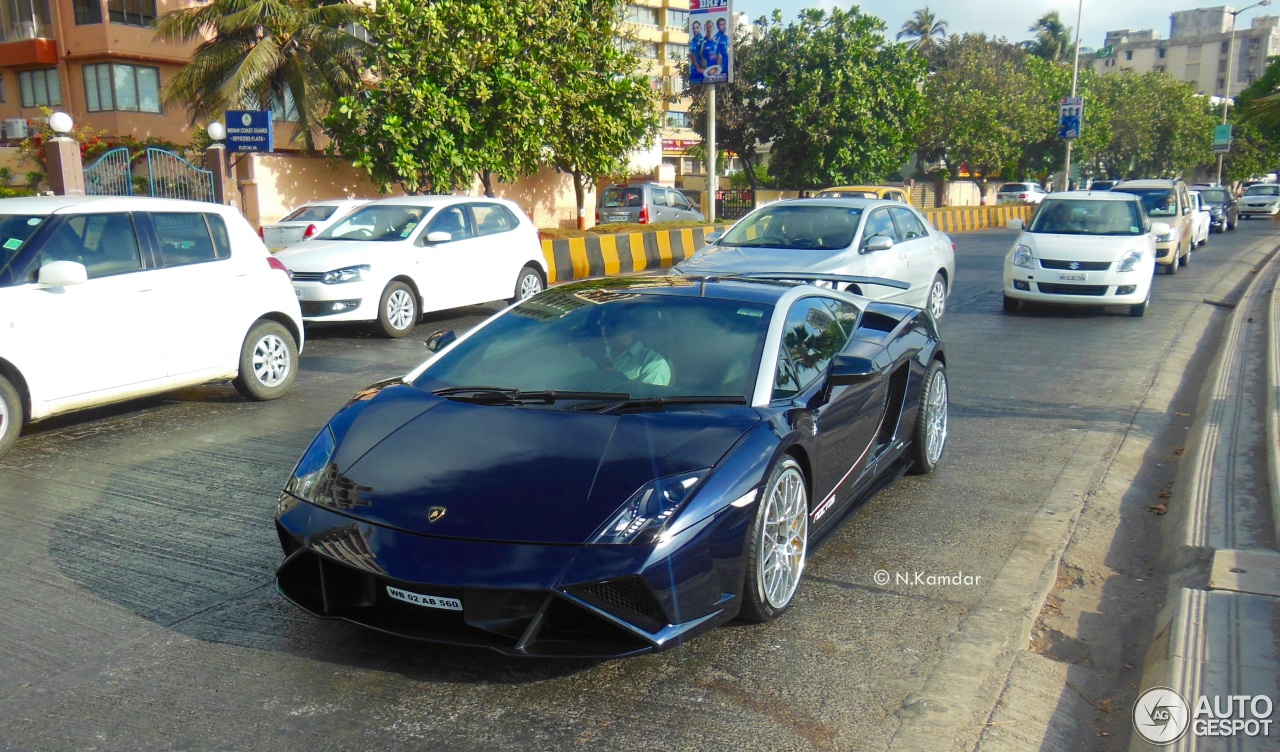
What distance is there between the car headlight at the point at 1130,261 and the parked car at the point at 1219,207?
24.9 m

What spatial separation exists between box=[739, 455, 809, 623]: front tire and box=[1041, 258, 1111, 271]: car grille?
10.5 m

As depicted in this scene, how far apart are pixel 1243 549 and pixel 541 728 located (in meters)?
3.46

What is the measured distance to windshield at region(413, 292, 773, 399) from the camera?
457cm

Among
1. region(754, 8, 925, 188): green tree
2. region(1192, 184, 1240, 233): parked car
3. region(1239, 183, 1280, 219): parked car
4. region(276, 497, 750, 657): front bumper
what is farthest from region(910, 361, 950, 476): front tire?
region(1239, 183, 1280, 219): parked car

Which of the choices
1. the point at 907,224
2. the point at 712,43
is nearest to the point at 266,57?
the point at 712,43

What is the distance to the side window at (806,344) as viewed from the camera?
184 inches

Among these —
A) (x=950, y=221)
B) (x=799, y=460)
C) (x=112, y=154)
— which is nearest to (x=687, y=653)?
(x=799, y=460)

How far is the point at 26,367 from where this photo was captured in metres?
6.74

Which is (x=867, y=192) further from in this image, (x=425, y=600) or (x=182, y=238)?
(x=425, y=600)

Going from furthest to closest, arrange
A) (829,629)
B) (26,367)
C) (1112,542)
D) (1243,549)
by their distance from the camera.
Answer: (26,367)
(1112,542)
(1243,549)
(829,629)

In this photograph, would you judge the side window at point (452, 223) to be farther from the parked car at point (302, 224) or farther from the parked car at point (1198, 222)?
the parked car at point (1198, 222)

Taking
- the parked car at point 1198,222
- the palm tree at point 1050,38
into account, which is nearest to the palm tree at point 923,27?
the palm tree at point 1050,38

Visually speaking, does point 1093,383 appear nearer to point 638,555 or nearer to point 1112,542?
point 1112,542

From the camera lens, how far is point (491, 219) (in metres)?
13.8
